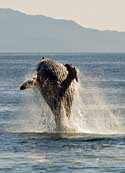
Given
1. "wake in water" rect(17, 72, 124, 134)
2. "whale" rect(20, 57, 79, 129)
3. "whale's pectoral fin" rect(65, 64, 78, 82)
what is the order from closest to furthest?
1. "whale's pectoral fin" rect(65, 64, 78, 82)
2. "whale" rect(20, 57, 79, 129)
3. "wake in water" rect(17, 72, 124, 134)

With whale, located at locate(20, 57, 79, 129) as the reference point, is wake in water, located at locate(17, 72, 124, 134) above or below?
below

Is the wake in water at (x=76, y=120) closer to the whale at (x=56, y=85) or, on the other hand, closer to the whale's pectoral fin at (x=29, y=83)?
the whale at (x=56, y=85)

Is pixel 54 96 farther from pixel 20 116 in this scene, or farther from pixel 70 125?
pixel 20 116

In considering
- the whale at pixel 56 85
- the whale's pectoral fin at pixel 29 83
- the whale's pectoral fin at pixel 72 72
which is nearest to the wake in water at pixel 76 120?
the whale at pixel 56 85

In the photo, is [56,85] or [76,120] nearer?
[56,85]

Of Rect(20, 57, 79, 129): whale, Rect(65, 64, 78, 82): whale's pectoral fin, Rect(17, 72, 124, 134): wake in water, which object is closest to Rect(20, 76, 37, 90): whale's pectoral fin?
Rect(20, 57, 79, 129): whale

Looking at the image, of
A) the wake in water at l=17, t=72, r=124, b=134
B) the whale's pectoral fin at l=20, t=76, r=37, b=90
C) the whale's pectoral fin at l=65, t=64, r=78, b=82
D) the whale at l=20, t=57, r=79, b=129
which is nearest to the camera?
the whale's pectoral fin at l=20, t=76, r=37, b=90

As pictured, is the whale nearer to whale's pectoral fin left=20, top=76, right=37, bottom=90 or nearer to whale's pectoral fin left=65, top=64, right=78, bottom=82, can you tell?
whale's pectoral fin left=20, top=76, right=37, bottom=90

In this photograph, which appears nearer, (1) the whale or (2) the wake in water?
(1) the whale

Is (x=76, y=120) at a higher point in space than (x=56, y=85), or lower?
lower

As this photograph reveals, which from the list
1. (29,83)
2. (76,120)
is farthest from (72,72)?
(76,120)

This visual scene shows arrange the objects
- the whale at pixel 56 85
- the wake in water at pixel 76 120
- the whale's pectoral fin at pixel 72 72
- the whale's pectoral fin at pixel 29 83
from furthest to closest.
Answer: the wake in water at pixel 76 120, the whale at pixel 56 85, the whale's pectoral fin at pixel 72 72, the whale's pectoral fin at pixel 29 83

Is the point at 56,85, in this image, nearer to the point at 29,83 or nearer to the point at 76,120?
the point at 29,83

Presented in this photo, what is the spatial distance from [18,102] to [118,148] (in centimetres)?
2902
